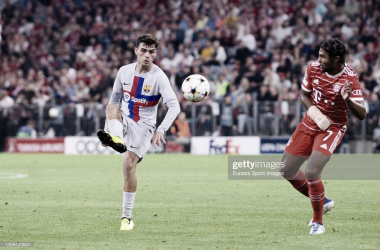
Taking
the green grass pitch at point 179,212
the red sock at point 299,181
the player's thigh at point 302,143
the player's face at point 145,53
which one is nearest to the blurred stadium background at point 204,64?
the green grass pitch at point 179,212

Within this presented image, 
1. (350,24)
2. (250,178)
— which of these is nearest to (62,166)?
(250,178)

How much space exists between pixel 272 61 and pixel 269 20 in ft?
6.96

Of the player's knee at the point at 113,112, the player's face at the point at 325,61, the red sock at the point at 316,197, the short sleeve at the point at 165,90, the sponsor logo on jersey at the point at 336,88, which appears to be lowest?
the red sock at the point at 316,197

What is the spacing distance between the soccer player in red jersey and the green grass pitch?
0.53 meters

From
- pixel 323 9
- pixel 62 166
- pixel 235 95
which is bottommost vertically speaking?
pixel 62 166

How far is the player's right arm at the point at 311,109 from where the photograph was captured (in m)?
7.11

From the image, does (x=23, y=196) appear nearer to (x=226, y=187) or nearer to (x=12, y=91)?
(x=226, y=187)

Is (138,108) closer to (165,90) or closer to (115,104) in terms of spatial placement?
(115,104)

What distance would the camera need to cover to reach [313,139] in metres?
7.68

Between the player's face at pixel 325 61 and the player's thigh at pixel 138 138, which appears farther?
the player's thigh at pixel 138 138

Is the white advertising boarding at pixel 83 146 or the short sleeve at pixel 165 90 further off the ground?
the short sleeve at pixel 165 90

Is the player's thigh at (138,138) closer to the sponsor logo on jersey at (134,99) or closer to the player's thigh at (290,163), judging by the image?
the sponsor logo on jersey at (134,99)

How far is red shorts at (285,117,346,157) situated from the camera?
7.33 m

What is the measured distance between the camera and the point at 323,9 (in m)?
24.2
